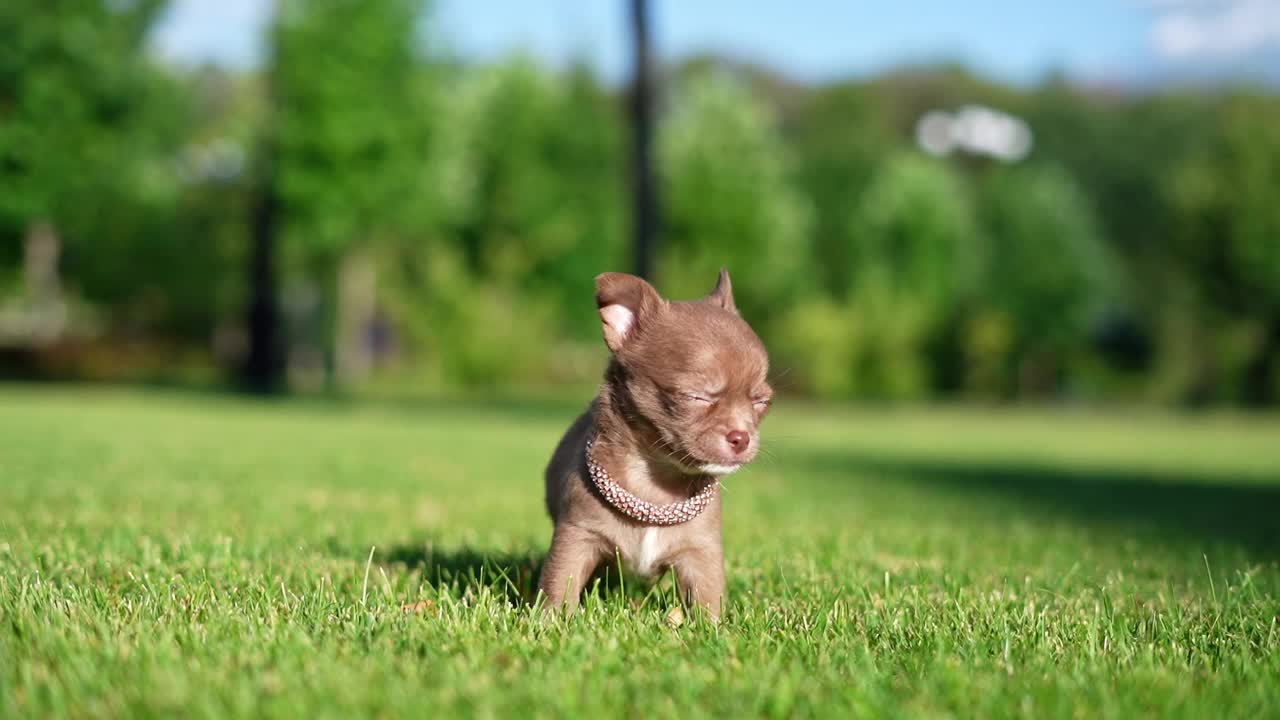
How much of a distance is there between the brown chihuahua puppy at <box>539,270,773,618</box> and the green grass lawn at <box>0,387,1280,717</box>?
176mm

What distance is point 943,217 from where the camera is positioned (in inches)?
1956

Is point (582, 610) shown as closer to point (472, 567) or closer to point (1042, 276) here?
point (472, 567)

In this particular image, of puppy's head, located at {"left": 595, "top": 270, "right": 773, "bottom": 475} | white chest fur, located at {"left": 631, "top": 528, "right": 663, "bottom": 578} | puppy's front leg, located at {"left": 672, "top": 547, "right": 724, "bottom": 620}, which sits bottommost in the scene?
puppy's front leg, located at {"left": 672, "top": 547, "right": 724, "bottom": 620}

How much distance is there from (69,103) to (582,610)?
28.9 metres

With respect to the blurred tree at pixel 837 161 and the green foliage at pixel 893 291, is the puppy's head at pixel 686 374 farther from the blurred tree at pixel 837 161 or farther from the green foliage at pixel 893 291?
the blurred tree at pixel 837 161

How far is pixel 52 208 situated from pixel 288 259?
1882cm

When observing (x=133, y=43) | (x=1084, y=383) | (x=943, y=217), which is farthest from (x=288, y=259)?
(x=1084, y=383)

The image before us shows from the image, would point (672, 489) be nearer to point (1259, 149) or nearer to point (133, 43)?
point (133, 43)

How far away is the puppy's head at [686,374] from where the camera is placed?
3.25 metres

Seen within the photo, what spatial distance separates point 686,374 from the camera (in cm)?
326

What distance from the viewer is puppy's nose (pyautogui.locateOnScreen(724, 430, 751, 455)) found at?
323 centimetres

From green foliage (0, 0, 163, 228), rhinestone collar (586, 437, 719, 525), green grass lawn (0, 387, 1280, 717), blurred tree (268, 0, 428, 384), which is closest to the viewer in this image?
green grass lawn (0, 387, 1280, 717)

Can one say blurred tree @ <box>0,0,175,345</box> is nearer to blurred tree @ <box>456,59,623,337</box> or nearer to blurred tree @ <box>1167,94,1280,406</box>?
blurred tree @ <box>456,59,623,337</box>

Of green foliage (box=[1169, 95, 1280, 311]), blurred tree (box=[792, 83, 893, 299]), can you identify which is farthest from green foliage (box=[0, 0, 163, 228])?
green foliage (box=[1169, 95, 1280, 311])
